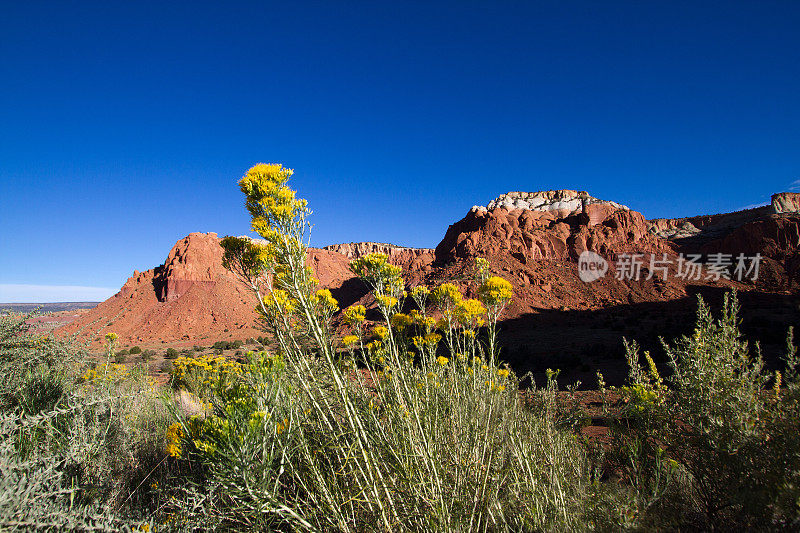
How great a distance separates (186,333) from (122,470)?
42878mm

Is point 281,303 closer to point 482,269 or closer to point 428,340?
point 428,340

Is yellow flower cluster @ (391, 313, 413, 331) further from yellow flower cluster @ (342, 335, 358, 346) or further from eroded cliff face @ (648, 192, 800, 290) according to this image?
eroded cliff face @ (648, 192, 800, 290)

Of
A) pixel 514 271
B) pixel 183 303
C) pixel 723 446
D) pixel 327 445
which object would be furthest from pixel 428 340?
pixel 183 303

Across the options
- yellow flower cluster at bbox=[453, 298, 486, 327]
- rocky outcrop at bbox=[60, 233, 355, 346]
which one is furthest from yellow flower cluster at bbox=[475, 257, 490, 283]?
rocky outcrop at bbox=[60, 233, 355, 346]

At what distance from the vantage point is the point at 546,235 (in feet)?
159

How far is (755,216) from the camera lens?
203 feet

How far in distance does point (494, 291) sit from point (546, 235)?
49.9 metres

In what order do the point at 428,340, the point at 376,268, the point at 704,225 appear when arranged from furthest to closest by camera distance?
the point at 704,225
the point at 428,340
the point at 376,268

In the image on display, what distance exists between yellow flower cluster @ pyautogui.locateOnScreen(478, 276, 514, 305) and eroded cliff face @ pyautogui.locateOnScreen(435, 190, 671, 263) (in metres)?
39.4

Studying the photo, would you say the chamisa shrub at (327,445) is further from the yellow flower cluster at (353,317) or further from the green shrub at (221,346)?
the green shrub at (221,346)

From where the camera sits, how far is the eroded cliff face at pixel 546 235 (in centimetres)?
4559

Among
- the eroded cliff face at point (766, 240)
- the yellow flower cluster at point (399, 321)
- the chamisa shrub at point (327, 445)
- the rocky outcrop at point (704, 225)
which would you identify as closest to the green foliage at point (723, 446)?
the chamisa shrub at point (327, 445)

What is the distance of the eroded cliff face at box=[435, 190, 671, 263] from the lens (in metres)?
45.6

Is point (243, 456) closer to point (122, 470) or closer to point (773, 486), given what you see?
point (122, 470)
